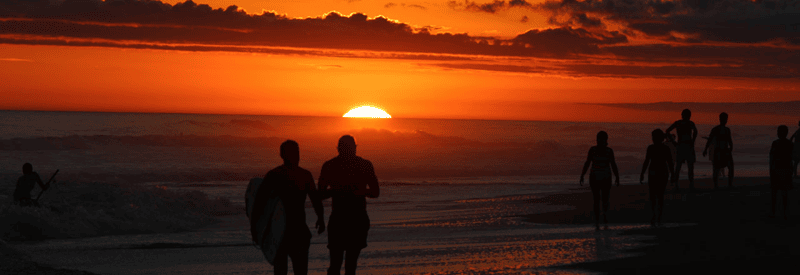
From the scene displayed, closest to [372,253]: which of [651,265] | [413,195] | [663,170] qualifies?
[651,265]

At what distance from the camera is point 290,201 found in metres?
5.95

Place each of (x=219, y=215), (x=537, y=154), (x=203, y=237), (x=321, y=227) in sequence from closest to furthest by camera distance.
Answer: (x=321, y=227), (x=203, y=237), (x=219, y=215), (x=537, y=154)

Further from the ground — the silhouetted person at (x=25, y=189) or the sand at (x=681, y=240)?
the silhouetted person at (x=25, y=189)

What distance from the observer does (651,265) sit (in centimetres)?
789

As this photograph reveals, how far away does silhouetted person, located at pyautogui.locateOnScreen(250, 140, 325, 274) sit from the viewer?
5938mm

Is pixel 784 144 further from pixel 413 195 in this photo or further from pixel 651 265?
pixel 413 195

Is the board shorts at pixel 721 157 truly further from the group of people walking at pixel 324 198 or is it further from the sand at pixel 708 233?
the group of people walking at pixel 324 198

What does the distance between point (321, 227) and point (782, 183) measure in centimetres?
853

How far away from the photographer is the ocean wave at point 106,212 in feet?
41.7

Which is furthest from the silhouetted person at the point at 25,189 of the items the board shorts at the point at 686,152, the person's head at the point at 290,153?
the board shorts at the point at 686,152

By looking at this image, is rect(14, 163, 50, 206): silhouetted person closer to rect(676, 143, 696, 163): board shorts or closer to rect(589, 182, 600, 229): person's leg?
rect(589, 182, 600, 229): person's leg

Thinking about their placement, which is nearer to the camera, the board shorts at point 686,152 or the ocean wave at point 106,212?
the ocean wave at point 106,212

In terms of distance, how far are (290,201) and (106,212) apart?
32.8 feet

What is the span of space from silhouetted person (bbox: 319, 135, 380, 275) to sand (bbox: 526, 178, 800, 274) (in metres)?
2.90
